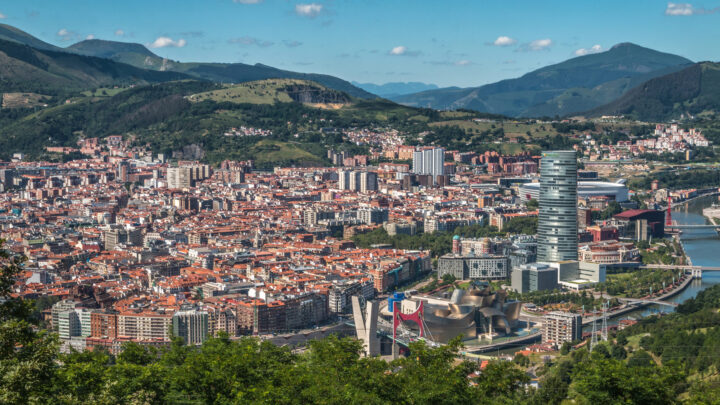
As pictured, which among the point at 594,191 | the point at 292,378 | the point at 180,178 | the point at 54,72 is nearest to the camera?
the point at 292,378

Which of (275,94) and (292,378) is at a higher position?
(275,94)

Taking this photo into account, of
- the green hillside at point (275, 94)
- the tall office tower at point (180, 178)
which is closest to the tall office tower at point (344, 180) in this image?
the tall office tower at point (180, 178)

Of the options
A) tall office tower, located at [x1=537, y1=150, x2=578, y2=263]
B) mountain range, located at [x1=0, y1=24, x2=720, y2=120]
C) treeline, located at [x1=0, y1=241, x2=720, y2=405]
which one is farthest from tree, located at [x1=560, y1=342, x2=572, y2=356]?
mountain range, located at [x1=0, y1=24, x2=720, y2=120]

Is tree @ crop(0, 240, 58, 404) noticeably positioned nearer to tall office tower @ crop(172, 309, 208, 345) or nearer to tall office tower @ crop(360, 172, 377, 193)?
tall office tower @ crop(172, 309, 208, 345)

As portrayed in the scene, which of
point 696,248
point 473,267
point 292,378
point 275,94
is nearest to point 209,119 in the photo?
point 275,94

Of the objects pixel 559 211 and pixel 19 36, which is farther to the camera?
pixel 19 36

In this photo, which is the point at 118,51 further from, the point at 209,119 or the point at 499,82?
the point at 209,119

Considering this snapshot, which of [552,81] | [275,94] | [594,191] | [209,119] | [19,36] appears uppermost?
[19,36]
